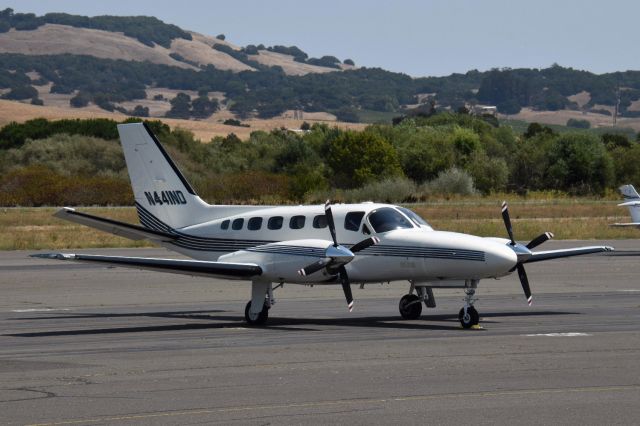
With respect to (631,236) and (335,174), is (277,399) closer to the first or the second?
(631,236)

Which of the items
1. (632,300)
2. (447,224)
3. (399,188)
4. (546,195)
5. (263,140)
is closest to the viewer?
(632,300)

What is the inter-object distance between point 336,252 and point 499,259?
10.3ft

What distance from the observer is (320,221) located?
24.2 m

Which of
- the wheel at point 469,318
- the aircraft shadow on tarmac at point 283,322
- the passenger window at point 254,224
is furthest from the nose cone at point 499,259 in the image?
the passenger window at point 254,224

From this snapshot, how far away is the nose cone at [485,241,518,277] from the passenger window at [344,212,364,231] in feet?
9.74

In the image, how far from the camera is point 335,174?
94938 millimetres

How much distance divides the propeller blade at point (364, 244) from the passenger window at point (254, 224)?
2543mm

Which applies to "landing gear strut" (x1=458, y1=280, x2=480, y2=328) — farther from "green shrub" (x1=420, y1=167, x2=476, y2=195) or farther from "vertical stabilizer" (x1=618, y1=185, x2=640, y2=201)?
"green shrub" (x1=420, y1=167, x2=476, y2=195)

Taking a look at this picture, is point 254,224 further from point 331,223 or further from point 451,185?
point 451,185

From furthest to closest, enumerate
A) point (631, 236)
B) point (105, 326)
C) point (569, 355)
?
1. point (631, 236)
2. point (105, 326)
3. point (569, 355)

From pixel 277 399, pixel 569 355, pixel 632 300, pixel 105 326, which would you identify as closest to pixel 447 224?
pixel 632 300

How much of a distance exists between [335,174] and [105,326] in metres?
71.4

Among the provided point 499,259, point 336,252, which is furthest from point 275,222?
point 499,259

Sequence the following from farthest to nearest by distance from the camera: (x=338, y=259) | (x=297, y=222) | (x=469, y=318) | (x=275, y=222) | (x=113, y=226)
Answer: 1. (x=113, y=226)
2. (x=275, y=222)
3. (x=297, y=222)
4. (x=338, y=259)
5. (x=469, y=318)
